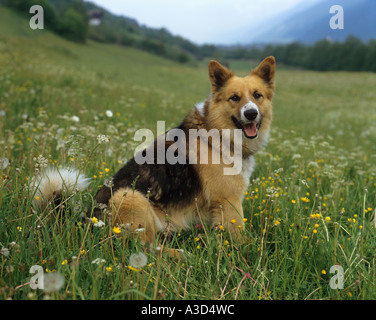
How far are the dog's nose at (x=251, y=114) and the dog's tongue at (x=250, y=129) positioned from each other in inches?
5.8

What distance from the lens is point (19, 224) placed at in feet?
7.95

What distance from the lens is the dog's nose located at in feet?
10.6

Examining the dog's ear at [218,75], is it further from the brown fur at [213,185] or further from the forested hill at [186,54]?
the forested hill at [186,54]

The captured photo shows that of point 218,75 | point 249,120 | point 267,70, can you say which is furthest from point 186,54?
point 249,120

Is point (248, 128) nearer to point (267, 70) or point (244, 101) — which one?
point (244, 101)

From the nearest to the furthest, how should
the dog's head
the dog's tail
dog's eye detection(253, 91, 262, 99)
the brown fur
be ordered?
the dog's tail
the brown fur
the dog's head
dog's eye detection(253, 91, 262, 99)

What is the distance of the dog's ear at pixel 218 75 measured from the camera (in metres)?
3.53

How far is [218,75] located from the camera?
3.57m

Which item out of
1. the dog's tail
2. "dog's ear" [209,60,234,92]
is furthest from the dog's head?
the dog's tail

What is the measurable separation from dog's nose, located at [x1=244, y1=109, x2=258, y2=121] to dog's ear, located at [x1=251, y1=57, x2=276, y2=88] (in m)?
0.67

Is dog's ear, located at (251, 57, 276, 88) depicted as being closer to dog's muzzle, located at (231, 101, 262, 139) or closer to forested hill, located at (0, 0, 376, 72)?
dog's muzzle, located at (231, 101, 262, 139)

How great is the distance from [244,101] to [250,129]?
31 centimetres
